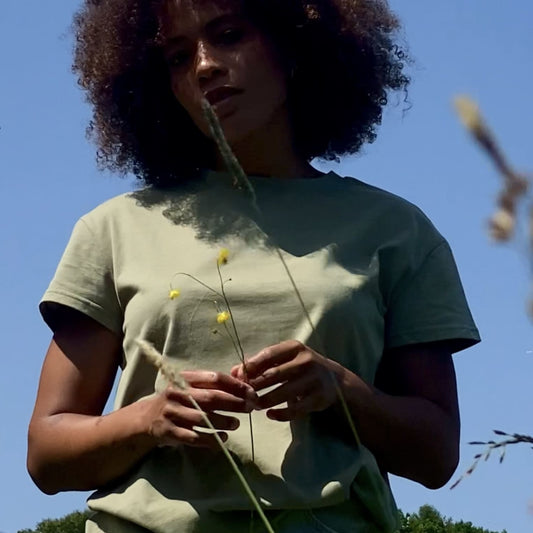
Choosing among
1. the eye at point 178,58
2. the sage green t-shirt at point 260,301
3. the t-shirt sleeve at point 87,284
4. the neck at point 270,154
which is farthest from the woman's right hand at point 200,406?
the eye at point 178,58

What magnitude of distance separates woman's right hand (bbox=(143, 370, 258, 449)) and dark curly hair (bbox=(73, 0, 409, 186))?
888 mm

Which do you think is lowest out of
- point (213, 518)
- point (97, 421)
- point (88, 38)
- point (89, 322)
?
point (213, 518)

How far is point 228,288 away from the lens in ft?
7.98

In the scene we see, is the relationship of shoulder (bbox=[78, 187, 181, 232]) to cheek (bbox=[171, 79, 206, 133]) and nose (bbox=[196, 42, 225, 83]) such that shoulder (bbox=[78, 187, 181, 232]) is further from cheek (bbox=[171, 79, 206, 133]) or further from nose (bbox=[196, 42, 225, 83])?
nose (bbox=[196, 42, 225, 83])

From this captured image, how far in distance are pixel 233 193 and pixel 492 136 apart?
2071mm

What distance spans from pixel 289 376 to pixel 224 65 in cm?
85

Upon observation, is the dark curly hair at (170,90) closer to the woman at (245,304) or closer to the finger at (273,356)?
the woman at (245,304)

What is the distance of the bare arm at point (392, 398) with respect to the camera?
213 cm

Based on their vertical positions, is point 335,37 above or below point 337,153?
above

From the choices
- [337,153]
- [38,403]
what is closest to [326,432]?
→ [38,403]

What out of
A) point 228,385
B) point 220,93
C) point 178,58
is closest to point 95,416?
point 228,385

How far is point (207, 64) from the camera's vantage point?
263 cm

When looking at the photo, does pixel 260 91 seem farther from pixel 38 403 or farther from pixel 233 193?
pixel 38 403

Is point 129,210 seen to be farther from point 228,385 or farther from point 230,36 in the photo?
point 228,385
